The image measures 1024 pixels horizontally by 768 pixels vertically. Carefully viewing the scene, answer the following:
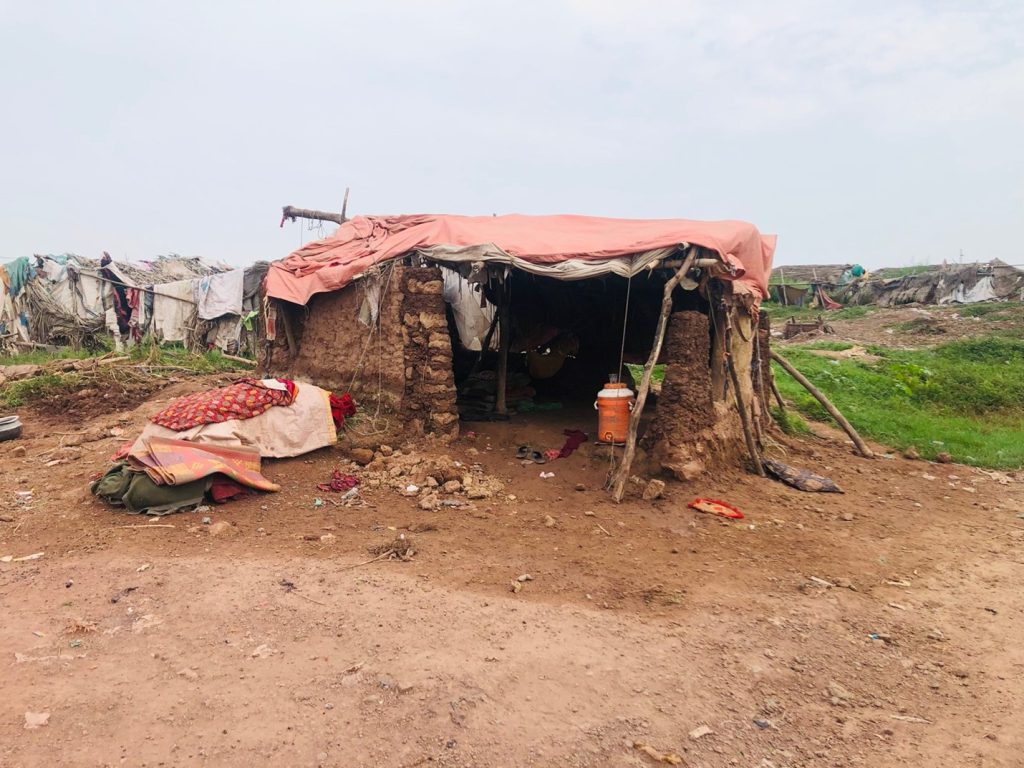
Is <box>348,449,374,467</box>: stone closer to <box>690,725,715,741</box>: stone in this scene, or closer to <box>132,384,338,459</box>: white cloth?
<box>132,384,338,459</box>: white cloth

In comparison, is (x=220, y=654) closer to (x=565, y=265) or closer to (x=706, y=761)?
(x=706, y=761)

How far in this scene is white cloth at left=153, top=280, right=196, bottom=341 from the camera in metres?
13.7

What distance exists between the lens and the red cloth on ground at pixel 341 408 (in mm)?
6812

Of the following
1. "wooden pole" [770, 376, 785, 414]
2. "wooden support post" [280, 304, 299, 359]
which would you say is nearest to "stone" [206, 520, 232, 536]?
"wooden support post" [280, 304, 299, 359]

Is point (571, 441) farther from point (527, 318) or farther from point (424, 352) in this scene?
point (527, 318)

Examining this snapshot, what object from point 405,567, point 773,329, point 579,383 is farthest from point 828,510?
point 773,329

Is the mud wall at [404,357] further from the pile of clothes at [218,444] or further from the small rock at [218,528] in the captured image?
the small rock at [218,528]

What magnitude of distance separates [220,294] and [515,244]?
29.7 ft

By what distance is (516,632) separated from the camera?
353cm

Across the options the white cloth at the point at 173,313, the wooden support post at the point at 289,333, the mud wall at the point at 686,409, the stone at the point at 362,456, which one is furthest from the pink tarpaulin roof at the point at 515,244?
the white cloth at the point at 173,313

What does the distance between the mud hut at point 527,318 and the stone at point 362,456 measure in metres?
0.44

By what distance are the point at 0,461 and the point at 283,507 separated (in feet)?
11.9

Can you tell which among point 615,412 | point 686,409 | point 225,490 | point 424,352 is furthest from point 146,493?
point 686,409

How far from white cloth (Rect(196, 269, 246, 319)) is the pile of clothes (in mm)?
7632
